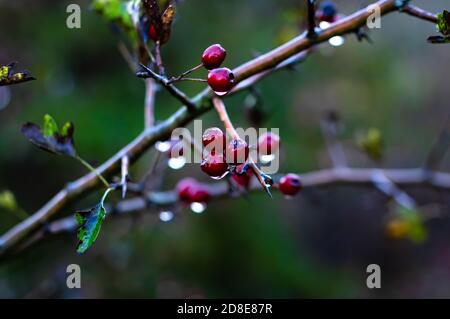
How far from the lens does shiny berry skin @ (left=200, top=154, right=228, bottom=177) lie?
59cm

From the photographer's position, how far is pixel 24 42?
2322mm

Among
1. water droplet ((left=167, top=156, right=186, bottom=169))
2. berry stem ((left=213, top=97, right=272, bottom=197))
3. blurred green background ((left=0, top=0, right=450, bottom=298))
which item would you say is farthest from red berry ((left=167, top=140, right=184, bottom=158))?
blurred green background ((left=0, top=0, right=450, bottom=298))

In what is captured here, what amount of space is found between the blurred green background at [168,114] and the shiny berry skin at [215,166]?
89 cm

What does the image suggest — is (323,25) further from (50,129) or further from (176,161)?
(50,129)

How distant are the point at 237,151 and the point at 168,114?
1821 mm

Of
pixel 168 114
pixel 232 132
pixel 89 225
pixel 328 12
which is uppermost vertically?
pixel 168 114

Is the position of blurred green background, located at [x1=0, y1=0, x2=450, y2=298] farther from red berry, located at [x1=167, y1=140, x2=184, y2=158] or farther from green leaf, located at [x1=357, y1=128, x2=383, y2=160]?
red berry, located at [x1=167, y1=140, x2=184, y2=158]

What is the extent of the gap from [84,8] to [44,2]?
21 cm

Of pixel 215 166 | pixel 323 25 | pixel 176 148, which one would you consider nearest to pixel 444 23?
pixel 323 25

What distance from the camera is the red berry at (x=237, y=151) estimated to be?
576 millimetres

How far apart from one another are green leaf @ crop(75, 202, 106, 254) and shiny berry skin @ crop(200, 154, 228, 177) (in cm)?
15

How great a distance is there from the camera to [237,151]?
0.58 metres

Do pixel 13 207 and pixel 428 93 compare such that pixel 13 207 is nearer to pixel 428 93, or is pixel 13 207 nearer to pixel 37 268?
pixel 37 268

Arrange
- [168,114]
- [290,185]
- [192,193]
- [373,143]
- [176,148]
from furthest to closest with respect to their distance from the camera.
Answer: [168,114], [373,143], [192,193], [176,148], [290,185]
